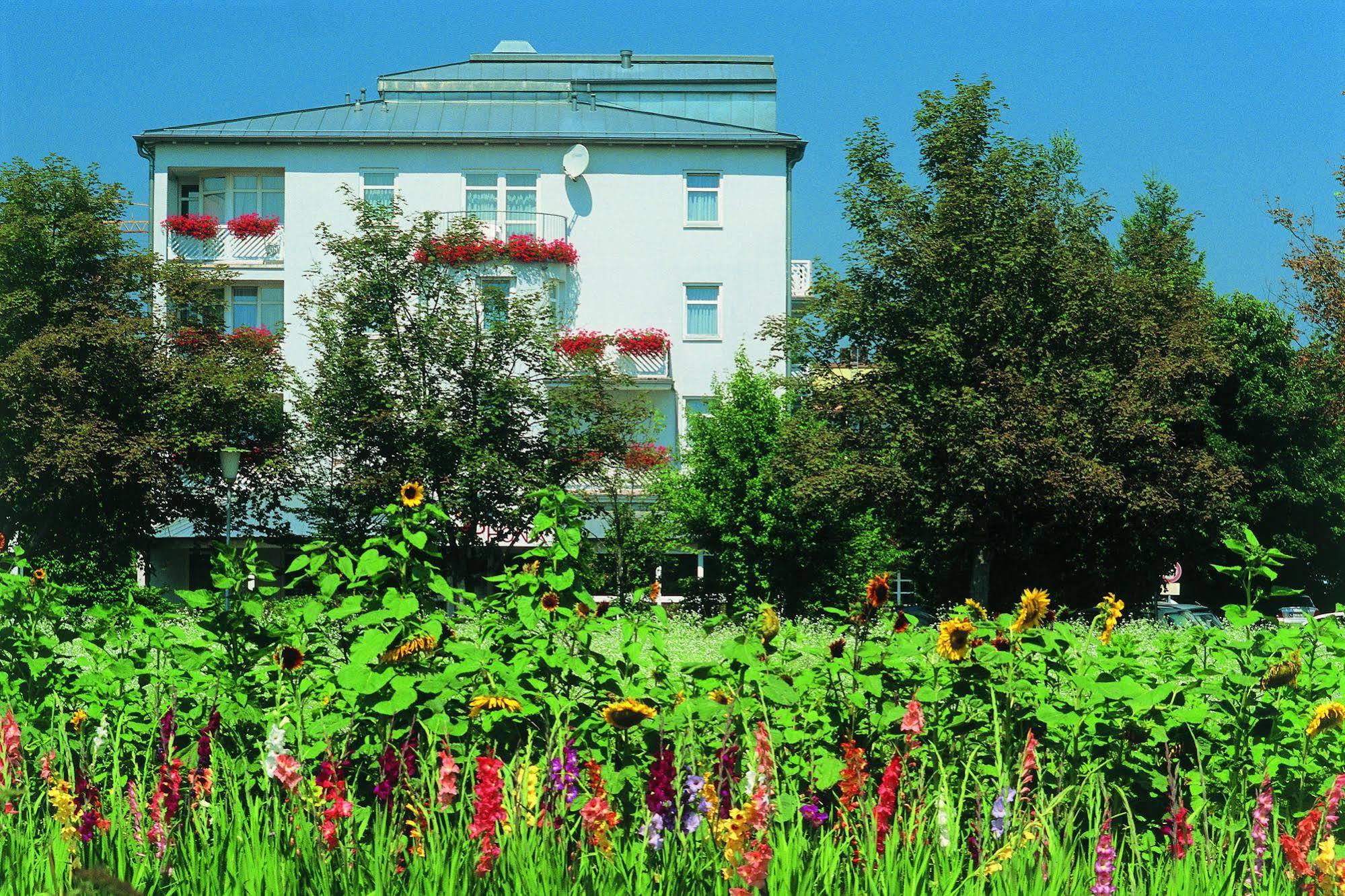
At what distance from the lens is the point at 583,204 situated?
4034 centimetres

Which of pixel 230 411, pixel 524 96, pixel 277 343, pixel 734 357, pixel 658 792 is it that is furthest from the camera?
pixel 524 96

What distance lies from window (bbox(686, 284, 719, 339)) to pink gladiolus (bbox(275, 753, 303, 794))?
37173mm

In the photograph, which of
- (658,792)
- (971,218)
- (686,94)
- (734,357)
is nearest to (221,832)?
(658,792)

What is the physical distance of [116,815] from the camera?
350cm

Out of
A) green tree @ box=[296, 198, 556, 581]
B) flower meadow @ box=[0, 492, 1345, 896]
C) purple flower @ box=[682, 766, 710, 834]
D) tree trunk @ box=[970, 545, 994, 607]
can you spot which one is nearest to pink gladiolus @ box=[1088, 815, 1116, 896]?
flower meadow @ box=[0, 492, 1345, 896]

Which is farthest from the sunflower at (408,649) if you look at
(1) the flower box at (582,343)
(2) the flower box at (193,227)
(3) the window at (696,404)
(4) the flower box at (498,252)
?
(2) the flower box at (193,227)

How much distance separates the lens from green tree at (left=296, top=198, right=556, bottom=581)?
31.1m

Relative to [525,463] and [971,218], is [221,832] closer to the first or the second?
[971,218]

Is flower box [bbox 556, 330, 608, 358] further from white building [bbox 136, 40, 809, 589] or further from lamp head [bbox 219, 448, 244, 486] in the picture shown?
lamp head [bbox 219, 448, 244, 486]

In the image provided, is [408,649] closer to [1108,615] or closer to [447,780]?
[447,780]

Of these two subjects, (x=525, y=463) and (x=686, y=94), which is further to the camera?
(x=686, y=94)

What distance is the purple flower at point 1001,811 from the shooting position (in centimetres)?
316

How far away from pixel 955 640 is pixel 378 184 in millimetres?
38612

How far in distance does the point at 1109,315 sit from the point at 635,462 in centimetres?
1162
